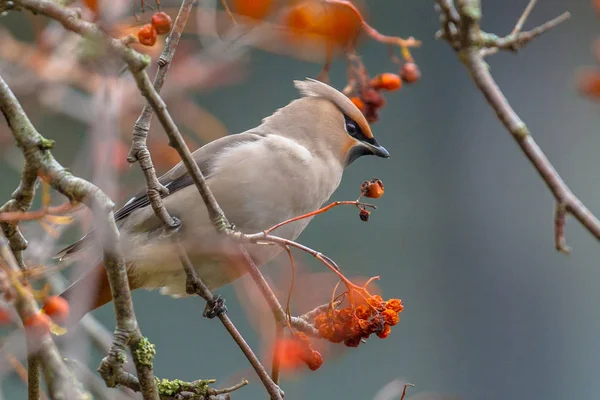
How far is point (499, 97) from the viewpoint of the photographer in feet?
4.33

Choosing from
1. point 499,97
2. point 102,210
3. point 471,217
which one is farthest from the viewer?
point 471,217

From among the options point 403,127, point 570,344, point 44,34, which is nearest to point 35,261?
point 44,34

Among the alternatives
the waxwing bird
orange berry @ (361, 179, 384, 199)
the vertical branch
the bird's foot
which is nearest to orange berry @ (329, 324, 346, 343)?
orange berry @ (361, 179, 384, 199)

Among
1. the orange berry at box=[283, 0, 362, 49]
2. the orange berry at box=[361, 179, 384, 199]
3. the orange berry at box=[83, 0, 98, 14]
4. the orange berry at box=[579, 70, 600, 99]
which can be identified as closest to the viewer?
the orange berry at box=[579, 70, 600, 99]

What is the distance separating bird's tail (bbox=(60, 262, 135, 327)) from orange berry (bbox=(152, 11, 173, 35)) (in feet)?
3.09

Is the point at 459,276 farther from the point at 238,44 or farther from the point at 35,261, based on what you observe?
the point at 35,261

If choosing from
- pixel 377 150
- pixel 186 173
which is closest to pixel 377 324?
pixel 186 173

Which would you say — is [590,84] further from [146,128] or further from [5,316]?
[5,316]

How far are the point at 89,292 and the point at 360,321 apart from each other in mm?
1034

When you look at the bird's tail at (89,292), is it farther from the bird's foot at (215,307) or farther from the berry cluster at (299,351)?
the berry cluster at (299,351)

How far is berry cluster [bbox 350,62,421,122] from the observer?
2752mm

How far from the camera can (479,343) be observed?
6270mm

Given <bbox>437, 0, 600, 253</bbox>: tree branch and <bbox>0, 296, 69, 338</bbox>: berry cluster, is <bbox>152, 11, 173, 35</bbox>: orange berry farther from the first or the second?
<bbox>437, 0, 600, 253</bbox>: tree branch

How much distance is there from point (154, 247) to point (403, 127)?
12.0ft
